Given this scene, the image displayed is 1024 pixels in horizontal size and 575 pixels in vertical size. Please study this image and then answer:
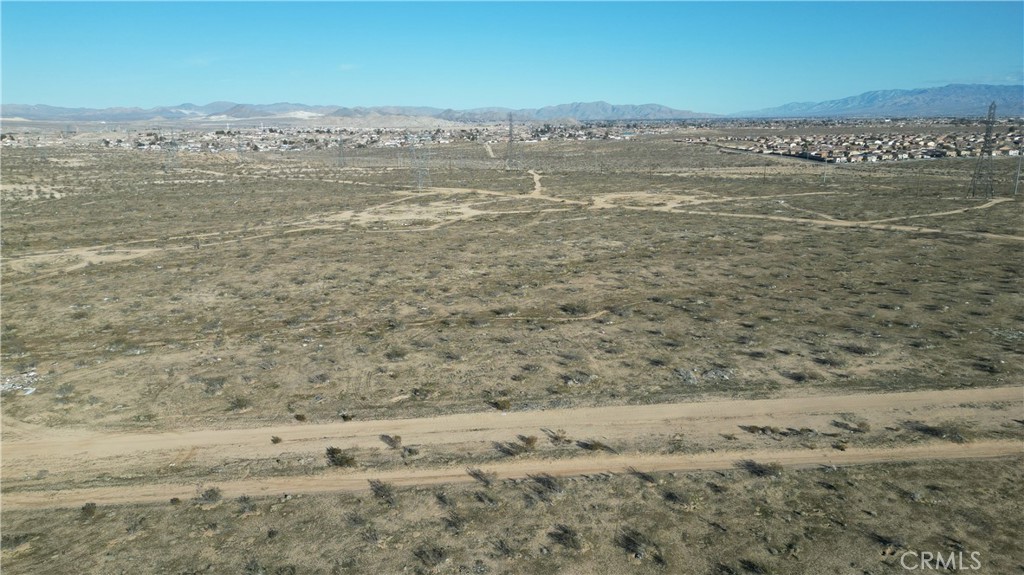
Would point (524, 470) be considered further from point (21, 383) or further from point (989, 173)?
point (989, 173)

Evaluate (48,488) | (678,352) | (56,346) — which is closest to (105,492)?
(48,488)

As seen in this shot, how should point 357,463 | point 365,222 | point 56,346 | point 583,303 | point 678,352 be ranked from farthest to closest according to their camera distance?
1. point 365,222
2. point 583,303
3. point 56,346
4. point 678,352
5. point 357,463

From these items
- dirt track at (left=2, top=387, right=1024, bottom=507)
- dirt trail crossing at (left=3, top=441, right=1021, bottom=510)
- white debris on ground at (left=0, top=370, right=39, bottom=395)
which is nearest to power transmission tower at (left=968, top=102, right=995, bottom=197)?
dirt track at (left=2, top=387, right=1024, bottom=507)

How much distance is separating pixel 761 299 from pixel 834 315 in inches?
116

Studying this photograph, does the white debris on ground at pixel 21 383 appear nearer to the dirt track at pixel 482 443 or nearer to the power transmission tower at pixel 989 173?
the dirt track at pixel 482 443

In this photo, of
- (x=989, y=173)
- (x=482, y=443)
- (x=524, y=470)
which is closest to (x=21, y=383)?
(x=482, y=443)

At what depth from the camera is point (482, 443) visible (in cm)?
1286

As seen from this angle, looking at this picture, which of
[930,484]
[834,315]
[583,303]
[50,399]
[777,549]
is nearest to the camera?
[777,549]

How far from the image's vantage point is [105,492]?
37.7ft

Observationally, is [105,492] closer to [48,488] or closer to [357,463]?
[48,488]

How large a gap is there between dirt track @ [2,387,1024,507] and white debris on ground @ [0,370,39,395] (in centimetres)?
256

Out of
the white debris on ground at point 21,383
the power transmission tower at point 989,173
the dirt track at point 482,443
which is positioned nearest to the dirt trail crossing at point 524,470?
the dirt track at point 482,443

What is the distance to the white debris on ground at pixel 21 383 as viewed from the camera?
1596cm

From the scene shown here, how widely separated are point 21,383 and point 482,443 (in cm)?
1473
